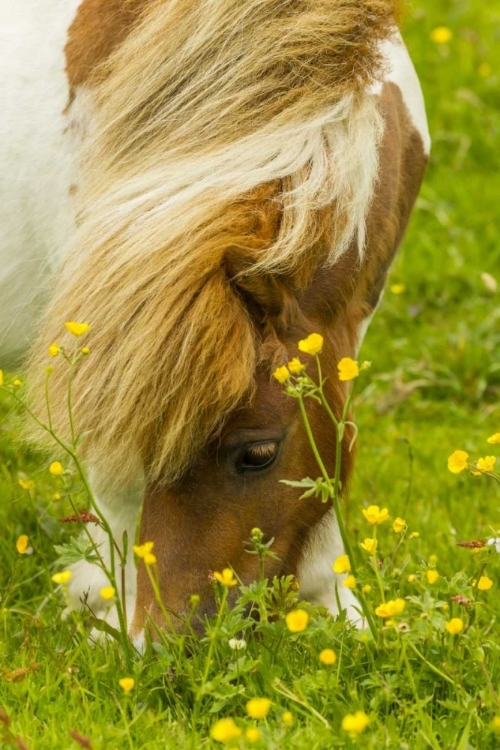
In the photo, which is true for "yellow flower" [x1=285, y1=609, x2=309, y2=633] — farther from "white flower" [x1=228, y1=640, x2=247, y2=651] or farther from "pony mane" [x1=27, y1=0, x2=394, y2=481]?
"pony mane" [x1=27, y1=0, x2=394, y2=481]

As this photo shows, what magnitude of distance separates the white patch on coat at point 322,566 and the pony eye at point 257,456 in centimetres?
36

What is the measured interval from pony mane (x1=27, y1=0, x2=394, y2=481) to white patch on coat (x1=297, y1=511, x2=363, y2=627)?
589 mm

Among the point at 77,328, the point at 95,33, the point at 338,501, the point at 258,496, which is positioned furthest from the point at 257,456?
the point at 95,33

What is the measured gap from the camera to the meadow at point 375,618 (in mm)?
2180

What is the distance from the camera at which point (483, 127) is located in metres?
6.68

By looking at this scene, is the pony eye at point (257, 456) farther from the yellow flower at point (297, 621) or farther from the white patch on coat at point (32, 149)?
Result: the white patch on coat at point (32, 149)

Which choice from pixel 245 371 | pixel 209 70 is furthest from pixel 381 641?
pixel 209 70

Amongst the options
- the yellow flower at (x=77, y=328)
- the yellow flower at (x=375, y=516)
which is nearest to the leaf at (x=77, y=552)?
the yellow flower at (x=77, y=328)

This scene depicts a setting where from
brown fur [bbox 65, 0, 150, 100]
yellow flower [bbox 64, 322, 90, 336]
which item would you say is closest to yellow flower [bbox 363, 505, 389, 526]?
yellow flower [bbox 64, 322, 90, 336]

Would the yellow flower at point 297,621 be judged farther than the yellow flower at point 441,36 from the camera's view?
No

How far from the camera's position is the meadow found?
218 centimetres

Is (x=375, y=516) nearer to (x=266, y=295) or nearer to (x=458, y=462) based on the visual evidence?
(x=458, y=462)

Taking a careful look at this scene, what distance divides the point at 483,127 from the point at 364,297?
4109 mm

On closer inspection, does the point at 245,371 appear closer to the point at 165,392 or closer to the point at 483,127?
the point at 165,392
